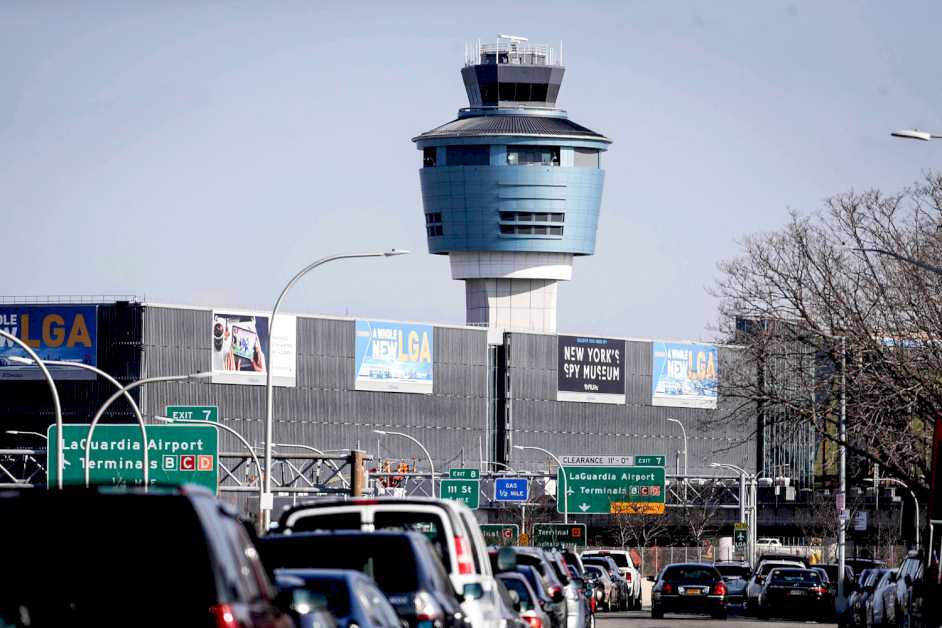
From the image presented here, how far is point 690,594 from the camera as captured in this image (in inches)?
1826

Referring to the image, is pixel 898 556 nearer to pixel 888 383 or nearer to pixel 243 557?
pixel 888 383

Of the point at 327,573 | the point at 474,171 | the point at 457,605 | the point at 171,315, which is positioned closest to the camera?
the point at 327,573

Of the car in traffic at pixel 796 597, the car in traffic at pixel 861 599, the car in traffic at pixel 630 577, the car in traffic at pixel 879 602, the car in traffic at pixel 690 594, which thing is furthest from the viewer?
the car in traffic at pixel 630 577

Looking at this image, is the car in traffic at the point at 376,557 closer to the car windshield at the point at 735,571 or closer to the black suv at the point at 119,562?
the black suv at the point at 119,562

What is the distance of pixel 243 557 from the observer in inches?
366

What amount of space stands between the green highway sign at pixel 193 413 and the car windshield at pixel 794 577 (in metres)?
23.2

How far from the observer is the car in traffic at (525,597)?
22281 mm

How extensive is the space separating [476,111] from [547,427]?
28.5 m

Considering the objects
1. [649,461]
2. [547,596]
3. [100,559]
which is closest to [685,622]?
[547,596]

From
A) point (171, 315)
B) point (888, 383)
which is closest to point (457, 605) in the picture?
point (888, 383)

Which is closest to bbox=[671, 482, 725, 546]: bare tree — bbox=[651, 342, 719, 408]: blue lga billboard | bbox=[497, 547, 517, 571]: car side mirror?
bbox=[651, 342, 719, 408]: blue lga billboard

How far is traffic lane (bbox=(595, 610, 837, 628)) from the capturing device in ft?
135

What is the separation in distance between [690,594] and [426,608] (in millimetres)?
32780

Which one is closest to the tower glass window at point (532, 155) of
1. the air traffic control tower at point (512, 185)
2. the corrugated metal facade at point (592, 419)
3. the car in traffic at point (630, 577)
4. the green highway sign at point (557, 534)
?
the air traffic control tower at point (512, 185)
